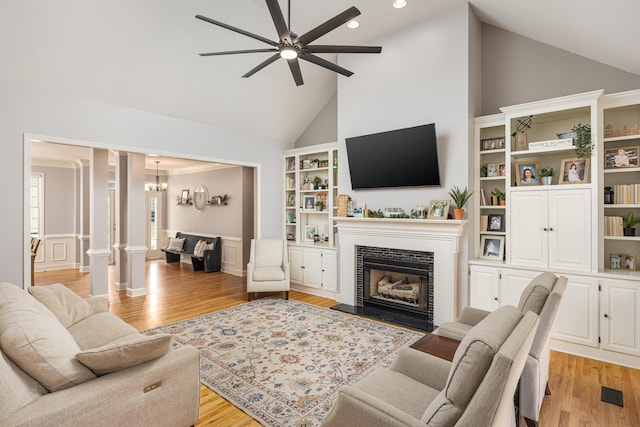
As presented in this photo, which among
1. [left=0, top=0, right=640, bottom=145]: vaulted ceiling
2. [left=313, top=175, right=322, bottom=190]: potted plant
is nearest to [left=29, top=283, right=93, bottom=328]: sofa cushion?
[left=0, top=0, right=640, bottom=145]: vaulted ceiling

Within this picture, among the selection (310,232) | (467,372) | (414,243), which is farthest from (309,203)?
(467,372)

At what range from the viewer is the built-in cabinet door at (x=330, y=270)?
5.37 meters

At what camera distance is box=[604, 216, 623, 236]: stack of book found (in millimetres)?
3369

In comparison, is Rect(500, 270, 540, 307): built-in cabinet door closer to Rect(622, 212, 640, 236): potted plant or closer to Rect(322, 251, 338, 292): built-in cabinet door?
Rect(622, 212, 640, 236): potted plant

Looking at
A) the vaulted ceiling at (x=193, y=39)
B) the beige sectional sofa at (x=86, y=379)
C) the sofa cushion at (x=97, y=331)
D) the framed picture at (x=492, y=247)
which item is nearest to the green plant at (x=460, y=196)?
the framed picture at (x=492, y=247)

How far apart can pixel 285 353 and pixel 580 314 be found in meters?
3.03

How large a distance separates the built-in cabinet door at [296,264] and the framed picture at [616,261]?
4167mm

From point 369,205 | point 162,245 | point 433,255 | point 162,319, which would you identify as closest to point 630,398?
point 433,255

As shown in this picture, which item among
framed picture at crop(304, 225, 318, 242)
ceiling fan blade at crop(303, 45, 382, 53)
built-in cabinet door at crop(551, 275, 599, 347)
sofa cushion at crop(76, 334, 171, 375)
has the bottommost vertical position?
built-in cabinet door at crop(551, 275, 599, 347)

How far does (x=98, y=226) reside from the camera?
5332 mm

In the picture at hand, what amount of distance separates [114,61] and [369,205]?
3.66m

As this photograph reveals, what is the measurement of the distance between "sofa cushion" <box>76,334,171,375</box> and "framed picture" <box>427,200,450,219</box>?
3.32 meters

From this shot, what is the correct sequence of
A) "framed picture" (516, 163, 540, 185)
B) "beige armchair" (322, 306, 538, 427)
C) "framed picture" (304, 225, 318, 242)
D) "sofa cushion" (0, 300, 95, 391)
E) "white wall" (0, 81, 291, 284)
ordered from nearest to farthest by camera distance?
1. "beige armchair" (322, 306, 538, 427)
2. "sofa cushion" (0, 300, 95, 391)
3. "white wall" (0, 81, 291, 284)
4. "framed picture" (516, 163, 540, 185)
5. "framed picture" (304, 225, 318, 242)

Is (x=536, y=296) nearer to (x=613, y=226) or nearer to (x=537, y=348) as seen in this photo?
(x=537, y=348)
